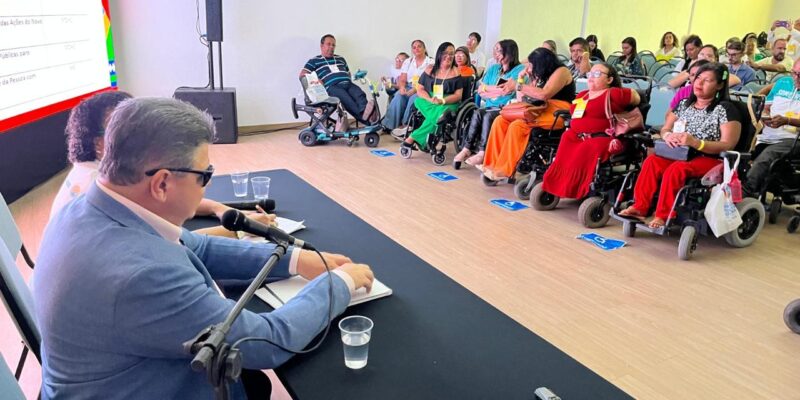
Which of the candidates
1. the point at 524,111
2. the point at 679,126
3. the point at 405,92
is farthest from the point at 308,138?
the point at 679,126

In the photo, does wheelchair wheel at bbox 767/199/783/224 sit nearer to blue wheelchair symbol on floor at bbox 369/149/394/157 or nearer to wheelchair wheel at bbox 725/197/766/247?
wheelchair wheel at bbox 725/197/766/247

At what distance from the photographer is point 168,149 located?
1.02m

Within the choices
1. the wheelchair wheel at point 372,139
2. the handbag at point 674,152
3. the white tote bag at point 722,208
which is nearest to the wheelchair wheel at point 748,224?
the white tote bag at point 722,208

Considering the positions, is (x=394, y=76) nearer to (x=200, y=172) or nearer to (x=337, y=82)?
(x=337, y=82)

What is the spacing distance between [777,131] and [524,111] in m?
2.11

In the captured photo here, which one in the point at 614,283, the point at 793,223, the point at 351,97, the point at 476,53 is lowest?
the point at 614,283

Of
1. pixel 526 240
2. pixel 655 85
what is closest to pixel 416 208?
pixel 526 240

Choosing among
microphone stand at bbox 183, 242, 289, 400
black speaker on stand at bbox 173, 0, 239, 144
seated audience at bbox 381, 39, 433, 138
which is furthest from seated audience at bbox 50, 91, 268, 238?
seated audience at bbox 381, 39, 433, 138

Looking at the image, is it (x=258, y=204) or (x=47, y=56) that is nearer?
(x=258, y=204)

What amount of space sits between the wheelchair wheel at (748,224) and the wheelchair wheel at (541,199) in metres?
1.22

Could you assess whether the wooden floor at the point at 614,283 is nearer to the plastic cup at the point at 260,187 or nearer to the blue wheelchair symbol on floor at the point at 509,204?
the blue wheelchair symbol on floor at the point at 509,204

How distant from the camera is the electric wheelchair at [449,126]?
572 centimetres

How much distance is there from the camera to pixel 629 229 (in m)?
3.85

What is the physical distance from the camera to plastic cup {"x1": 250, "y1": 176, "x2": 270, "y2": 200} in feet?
6.81
